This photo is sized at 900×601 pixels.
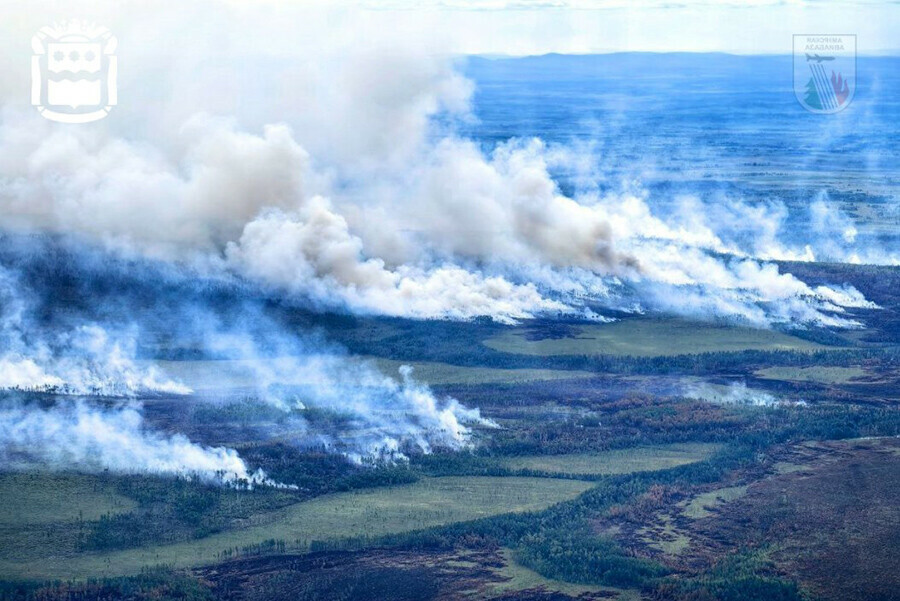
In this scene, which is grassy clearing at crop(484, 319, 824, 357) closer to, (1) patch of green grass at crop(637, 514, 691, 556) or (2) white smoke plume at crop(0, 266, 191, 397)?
(2) white smoke plume at crop(0, 266, 191, 397)

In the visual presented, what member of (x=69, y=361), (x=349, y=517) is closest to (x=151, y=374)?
(x=69, y=361)

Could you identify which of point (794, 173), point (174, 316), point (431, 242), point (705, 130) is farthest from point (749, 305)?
point (705, 130)

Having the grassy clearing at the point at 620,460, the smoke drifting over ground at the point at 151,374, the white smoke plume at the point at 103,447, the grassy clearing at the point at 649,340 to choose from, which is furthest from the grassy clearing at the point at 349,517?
the grassy clearing at the point at 649,340

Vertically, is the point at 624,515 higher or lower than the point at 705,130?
lower

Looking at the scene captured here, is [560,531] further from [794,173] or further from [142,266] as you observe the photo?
[794,173]

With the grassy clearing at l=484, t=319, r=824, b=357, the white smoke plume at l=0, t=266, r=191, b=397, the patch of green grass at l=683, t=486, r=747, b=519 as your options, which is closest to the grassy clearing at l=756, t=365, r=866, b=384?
the grassy clearing at l=484, t=319, r=824, b=357

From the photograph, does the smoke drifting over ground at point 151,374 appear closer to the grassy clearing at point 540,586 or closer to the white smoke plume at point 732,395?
the white smoke plume at point 732,395
